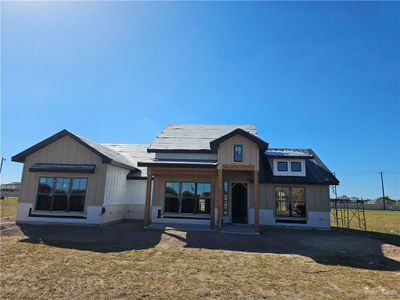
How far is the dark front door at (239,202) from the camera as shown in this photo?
16.6 metres

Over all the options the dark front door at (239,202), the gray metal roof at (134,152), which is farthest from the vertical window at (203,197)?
the gray metal roof at (134,152)

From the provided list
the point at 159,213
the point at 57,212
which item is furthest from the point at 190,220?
the point at 57,212

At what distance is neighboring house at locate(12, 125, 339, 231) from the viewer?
46.4 ft

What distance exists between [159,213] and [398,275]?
11482 mm

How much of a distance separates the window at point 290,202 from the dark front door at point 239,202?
1.96 metres

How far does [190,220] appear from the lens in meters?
15.5

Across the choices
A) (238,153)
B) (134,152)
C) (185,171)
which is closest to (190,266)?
(185,171)

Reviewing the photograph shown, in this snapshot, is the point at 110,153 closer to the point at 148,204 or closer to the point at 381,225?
the point at 148,204

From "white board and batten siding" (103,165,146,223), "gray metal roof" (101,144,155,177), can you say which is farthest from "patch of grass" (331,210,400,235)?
"gray metal roof" (101,144,155,177)

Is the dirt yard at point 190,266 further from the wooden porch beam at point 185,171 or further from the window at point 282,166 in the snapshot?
the window at point 282,166

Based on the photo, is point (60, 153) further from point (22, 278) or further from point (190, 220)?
point (22, 278)

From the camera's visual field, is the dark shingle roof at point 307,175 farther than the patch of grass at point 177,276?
Yes

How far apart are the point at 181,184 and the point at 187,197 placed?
2.74 feet

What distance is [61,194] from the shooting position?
1448 cm
